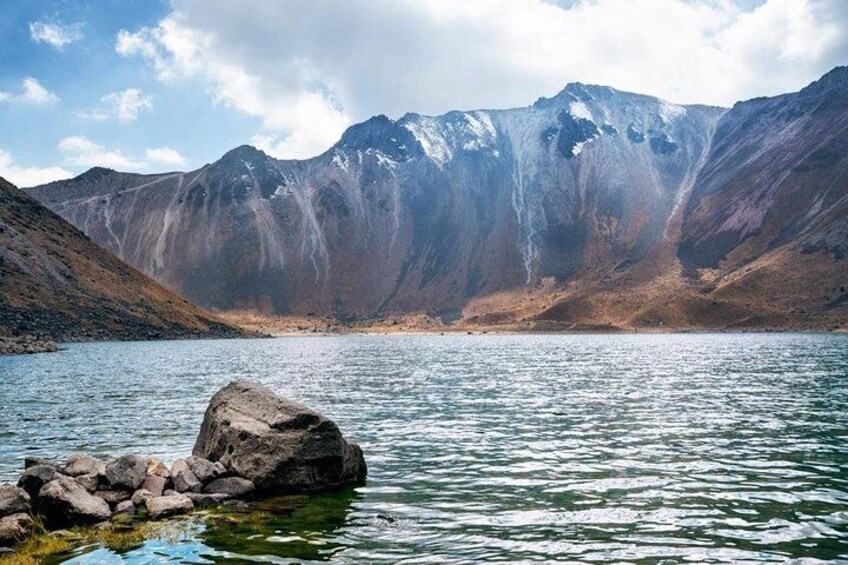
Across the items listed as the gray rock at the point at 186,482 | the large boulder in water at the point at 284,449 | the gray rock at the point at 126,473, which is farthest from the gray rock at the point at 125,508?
the large boulder in water at the point at 284,449

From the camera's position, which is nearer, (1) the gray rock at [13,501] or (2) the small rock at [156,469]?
(1) the gray rock at [13,501]

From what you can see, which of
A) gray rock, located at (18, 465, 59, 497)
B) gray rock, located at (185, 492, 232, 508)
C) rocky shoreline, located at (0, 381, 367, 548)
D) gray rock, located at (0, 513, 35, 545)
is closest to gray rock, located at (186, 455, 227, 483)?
rocky shoreline, located at (0, 381, 367, 548)

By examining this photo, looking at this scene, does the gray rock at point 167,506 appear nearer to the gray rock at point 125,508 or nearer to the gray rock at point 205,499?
the gray rock at point 205,499

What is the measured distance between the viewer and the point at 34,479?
21.0 meters

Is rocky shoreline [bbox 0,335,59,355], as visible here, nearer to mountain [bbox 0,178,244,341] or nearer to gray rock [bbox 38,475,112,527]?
mountain [bbox 0,178,244,341]

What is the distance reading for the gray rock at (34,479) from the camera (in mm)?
20953

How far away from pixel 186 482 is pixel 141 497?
1.77 metres

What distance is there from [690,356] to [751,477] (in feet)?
261

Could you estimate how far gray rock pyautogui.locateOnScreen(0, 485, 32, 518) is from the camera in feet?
62.3

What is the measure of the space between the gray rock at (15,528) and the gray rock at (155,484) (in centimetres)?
425

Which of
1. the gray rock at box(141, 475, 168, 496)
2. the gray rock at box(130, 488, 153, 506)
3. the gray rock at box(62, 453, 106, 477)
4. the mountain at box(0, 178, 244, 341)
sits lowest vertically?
the gray rock at box(130, 488, 153, 506)

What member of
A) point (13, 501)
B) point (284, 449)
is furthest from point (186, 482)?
point (13, 501)

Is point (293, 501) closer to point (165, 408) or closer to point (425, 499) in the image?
point (425, 499)

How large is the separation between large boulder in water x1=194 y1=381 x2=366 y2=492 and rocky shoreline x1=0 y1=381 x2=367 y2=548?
0.12 ft
